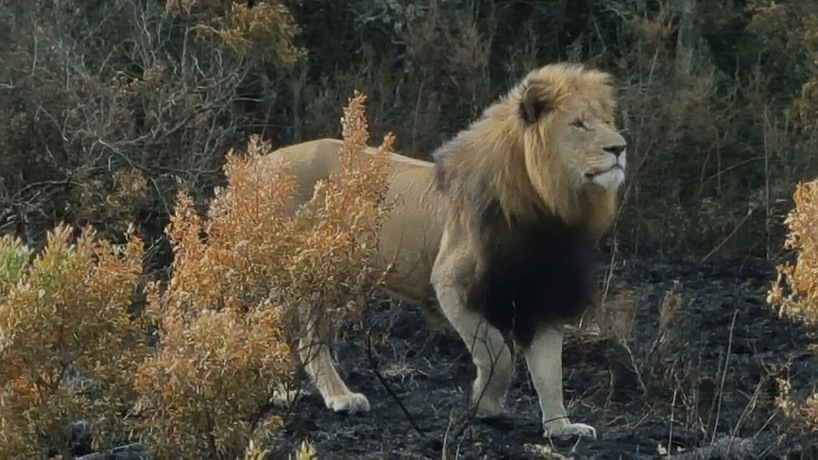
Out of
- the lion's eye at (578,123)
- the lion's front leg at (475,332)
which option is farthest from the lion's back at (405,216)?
the lion's eye at (578,123)

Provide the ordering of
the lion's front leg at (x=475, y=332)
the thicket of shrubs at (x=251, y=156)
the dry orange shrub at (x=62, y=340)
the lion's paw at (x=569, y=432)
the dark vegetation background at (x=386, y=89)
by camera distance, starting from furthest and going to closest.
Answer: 1. the dark vegetation background at (x=386, y=89)
2. the lion's front leg at (x=475, y=332)
3. the lion's paw at (x=569, y=432)
4. the thicket of shrubs at (x=251, y=156)
5. the dry orange shrub at (x=62, y=340)

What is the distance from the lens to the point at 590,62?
12.9 m

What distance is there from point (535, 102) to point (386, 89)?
6.58 metres

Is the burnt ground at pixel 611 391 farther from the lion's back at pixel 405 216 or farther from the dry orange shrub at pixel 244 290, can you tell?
the dry orange shrub at pixel 244 290

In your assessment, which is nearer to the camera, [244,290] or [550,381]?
[244,290]

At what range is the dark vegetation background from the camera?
10719 mm

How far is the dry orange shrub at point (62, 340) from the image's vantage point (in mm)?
4562

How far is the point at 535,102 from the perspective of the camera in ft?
20.5

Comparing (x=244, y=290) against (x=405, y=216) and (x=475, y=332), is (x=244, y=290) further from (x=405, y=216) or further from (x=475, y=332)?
(x=405, y=216)

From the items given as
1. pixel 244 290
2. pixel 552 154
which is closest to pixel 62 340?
pixel 244 290

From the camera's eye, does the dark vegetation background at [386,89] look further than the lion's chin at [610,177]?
Yes

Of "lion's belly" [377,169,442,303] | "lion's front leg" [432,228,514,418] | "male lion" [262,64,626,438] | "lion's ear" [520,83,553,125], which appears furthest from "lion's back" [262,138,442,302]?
"lion's ear" [520,83,553,125]

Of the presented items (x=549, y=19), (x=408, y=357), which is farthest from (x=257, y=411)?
(x=549, y=19)

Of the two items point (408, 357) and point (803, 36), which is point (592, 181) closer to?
point (408, 357)
